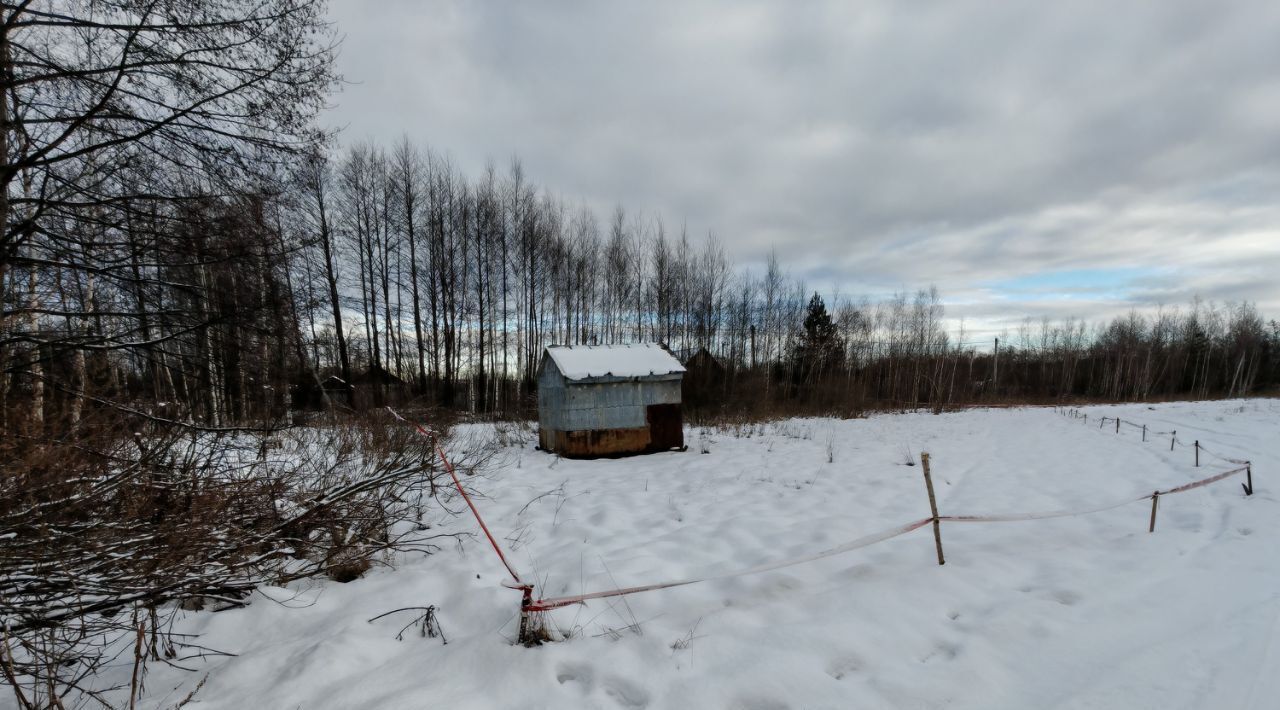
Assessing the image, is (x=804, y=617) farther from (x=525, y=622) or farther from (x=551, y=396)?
(x=551, y=396)

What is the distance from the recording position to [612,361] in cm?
1180

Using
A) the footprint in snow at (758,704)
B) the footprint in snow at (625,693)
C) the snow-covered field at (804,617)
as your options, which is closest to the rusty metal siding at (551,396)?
the snow-covered field at (804,617)

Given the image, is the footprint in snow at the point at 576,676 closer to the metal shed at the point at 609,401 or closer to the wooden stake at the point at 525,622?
the wooden stake at the point at 525,622

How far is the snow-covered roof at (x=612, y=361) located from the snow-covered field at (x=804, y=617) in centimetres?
456

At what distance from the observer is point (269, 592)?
4.05 meters

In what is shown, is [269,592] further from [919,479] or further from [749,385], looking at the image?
[749,385]

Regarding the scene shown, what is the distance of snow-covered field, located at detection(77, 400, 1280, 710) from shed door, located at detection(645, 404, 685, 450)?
15.9 ft

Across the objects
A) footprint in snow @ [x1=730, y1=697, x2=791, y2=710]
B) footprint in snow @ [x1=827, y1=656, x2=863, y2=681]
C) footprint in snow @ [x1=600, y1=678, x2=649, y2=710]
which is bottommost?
footprint in snow @ [x1=600, y1=678, x2=649, y2=710]

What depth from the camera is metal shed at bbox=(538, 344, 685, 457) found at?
11.2 metres

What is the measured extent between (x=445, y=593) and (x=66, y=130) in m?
4.87

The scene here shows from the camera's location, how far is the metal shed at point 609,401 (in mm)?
11227

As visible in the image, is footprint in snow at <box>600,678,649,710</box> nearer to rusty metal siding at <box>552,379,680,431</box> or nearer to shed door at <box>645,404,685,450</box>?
rusty metal siding at <box>552,379,680,431</box>

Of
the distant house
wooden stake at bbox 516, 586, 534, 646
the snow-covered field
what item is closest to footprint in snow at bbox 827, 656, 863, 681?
the snow-covered field

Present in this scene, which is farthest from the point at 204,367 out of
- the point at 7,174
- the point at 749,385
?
the point at 749,385
